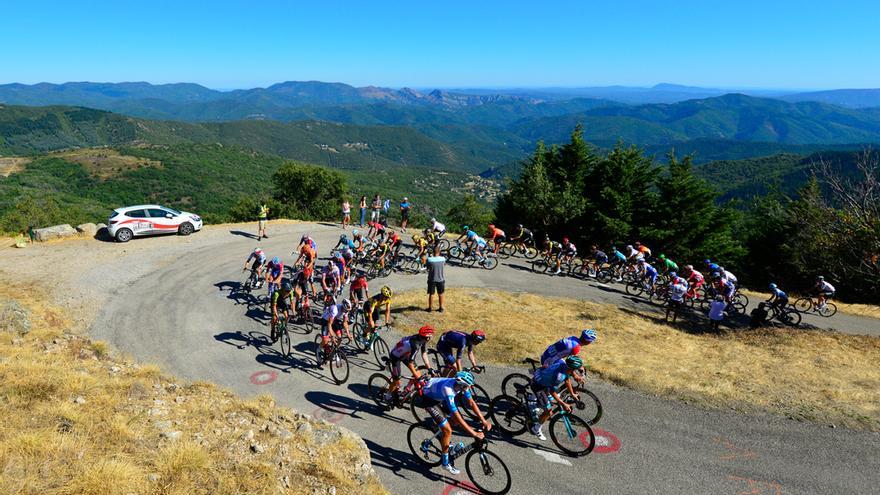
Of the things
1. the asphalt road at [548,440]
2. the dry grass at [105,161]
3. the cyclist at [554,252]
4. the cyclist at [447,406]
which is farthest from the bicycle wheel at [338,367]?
the dry grass at [105,161]

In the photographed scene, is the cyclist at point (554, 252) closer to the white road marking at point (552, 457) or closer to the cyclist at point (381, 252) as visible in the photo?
the cyclist at point (381, 252)

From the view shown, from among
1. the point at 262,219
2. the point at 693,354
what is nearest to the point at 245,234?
the point at 262,219

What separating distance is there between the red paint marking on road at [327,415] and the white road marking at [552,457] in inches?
178

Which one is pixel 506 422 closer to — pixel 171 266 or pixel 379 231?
pixel 379 231

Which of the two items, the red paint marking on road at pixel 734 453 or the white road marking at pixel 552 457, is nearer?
the white road marking at pixel 552 457

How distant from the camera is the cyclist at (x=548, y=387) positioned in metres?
8.81

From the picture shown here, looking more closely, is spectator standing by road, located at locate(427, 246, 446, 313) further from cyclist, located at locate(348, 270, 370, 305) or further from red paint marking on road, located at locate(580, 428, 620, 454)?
red paint marking on road, located at locate(580, 428, 620, 454)

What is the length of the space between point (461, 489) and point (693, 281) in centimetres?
1576

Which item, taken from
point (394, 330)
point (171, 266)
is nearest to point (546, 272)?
point (394, 330)

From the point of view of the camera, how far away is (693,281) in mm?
19250

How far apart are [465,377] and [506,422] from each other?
242cm

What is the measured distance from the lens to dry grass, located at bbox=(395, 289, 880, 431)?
444 inches

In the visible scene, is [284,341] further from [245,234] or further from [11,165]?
[11,165]

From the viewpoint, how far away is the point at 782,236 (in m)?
38.5
